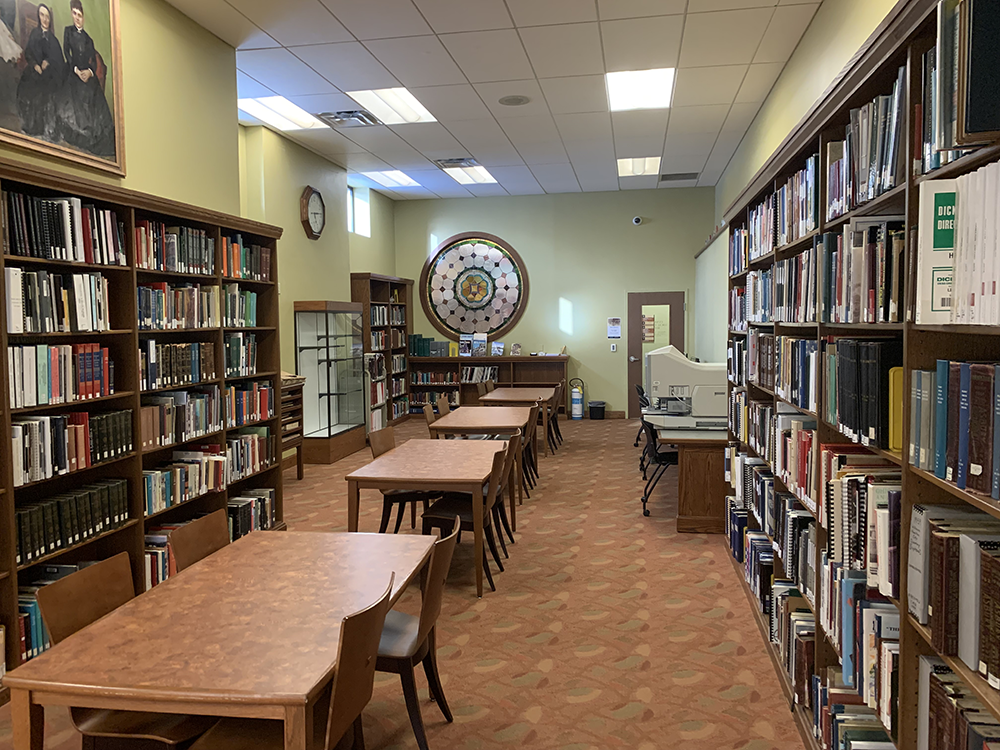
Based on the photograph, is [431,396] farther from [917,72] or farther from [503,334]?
[917,72]

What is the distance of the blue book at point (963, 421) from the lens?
5.05 feet

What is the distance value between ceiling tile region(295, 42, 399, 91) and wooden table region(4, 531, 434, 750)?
13.8 feet

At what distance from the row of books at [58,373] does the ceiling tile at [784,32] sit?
4.82 metres

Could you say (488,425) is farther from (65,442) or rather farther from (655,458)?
(65,442)

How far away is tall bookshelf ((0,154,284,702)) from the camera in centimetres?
323

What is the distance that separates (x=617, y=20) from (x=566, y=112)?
2269 millimetres

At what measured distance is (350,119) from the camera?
24.6 feet

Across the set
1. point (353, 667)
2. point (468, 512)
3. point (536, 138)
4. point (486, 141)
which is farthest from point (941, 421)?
point (486, 141)

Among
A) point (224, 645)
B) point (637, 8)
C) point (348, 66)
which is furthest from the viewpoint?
point (348, 66)

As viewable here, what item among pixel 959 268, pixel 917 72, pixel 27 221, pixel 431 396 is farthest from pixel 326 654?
pixel 431 396

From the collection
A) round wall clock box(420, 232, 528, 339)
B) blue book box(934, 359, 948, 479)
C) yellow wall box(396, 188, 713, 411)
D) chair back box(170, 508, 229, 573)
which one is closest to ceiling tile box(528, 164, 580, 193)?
yellow wall box(396, 188, 713, 411)

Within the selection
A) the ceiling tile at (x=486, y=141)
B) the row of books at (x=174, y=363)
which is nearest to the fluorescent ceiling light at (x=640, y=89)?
the ceiling tile at (x=486, y=141)

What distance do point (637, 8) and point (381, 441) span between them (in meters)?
3.55

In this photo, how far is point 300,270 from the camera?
8.54m
